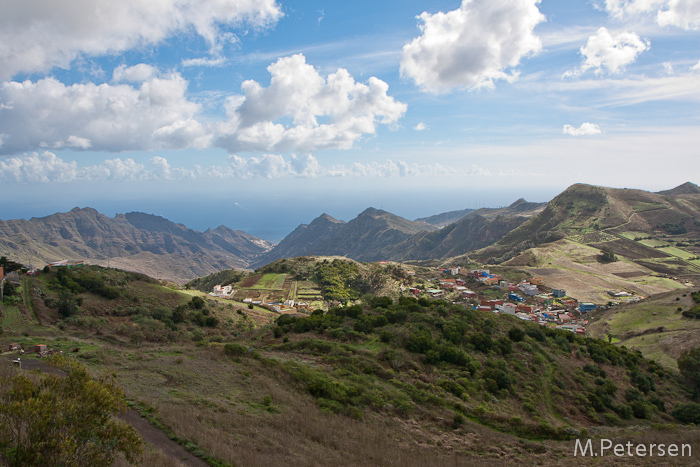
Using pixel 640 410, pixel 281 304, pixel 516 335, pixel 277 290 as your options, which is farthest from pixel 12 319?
pixel 640 410

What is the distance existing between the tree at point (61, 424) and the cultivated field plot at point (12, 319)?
21272 millimetres

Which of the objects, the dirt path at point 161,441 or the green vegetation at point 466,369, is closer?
the dirt path at point 161,441

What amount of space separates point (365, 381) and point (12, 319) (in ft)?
76.1

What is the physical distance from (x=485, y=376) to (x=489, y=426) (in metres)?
4.58

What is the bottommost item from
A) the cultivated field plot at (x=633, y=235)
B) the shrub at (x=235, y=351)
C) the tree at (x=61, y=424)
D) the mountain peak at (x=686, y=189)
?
the shrub at (x=235, y=351)

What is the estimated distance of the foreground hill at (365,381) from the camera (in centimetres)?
1095

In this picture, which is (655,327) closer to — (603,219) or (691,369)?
(691,369)

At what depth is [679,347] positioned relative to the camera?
106 ft

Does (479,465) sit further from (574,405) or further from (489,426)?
(574,405)

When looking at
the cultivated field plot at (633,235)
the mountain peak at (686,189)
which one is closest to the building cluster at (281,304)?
the cultivated field plot at (633,235)

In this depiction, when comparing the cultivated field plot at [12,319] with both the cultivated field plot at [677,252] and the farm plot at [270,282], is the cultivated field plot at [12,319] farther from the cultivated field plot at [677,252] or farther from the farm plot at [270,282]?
the cultivated field plot at [677,252]

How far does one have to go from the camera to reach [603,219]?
121 m

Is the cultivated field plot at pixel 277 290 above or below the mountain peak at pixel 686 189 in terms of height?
below

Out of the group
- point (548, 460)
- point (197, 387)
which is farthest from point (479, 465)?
point (197, 387)
